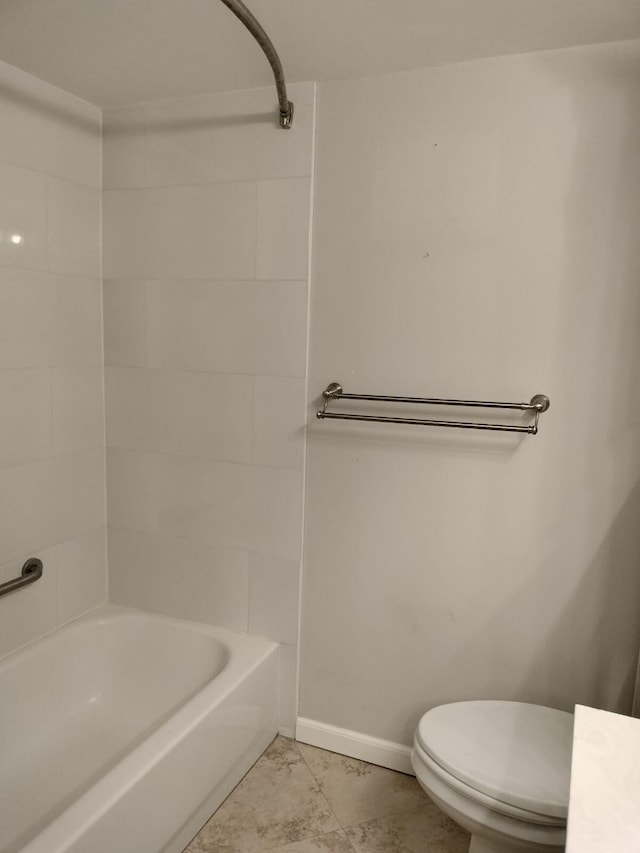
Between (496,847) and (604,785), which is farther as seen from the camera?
(496,847)

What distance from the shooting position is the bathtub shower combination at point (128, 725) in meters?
1.40

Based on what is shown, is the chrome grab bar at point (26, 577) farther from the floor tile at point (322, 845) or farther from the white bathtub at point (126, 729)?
the floor tile at point (322, 845)

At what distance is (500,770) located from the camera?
142cm

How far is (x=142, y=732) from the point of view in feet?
6.47

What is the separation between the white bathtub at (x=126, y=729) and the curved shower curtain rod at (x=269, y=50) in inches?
65.8

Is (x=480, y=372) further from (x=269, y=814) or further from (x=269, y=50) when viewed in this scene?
(x=269, y=814)

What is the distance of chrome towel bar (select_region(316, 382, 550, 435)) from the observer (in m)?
1.66

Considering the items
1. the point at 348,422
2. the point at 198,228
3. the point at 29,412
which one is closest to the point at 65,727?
the point at 29,412

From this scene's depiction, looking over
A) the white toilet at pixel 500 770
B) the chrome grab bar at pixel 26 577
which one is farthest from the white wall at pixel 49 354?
the white toilet at pixel 500 770

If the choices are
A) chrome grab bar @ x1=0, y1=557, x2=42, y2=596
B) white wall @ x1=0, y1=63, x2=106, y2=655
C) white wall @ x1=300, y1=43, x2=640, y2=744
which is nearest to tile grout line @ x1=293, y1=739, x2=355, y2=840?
white wall @ x1=300, y1=43, x2=640, y2=744

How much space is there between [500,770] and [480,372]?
3.29 ft

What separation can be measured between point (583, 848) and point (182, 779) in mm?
1121

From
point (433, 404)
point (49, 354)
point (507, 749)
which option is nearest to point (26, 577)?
point (49, 354)

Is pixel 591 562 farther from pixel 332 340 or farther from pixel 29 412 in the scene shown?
pixel 29 412
